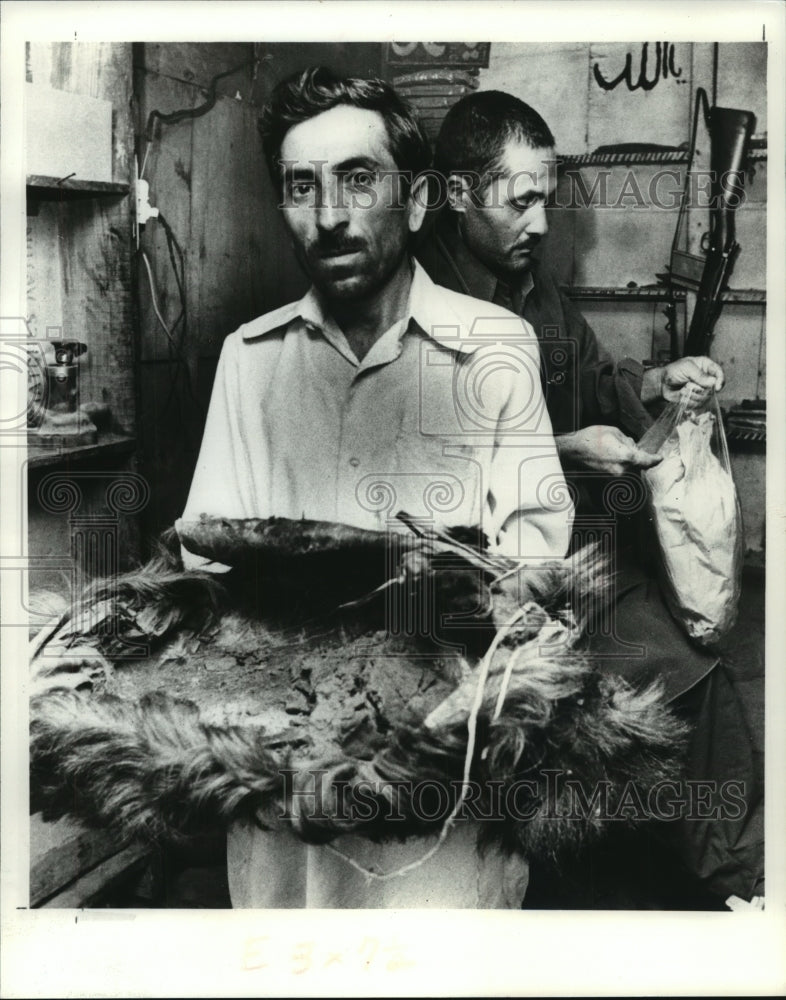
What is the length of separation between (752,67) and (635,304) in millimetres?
604

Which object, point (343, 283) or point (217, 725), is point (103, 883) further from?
point (343, 283)

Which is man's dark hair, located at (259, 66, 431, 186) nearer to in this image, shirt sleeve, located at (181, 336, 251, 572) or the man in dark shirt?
the man in dark shirt

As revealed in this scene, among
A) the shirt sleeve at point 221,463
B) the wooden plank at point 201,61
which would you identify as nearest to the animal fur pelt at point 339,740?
the shirt sleeve at point 221,463

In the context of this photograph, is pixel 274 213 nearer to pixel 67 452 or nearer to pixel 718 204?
pixel 67 452

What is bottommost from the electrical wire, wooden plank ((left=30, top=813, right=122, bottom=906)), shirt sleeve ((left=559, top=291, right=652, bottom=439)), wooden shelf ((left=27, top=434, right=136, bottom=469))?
wooden plank ((left=30, top=813, right=122, bottom=906))

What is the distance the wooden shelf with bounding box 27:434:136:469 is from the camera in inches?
98.0

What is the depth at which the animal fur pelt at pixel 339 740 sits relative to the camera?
2463mm

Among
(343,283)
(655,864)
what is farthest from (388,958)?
(343,283)

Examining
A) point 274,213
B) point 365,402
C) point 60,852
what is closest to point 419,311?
point 365,402

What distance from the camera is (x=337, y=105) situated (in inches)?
96.8

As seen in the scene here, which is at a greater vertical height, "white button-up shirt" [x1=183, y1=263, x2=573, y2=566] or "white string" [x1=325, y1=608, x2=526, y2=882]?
"white button-up shirt" [x1=183, y1=263, x2=573, y2=566]

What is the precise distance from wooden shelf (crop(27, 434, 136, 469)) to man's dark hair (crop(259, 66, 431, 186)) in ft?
2.40

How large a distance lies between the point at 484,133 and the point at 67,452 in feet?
3.94

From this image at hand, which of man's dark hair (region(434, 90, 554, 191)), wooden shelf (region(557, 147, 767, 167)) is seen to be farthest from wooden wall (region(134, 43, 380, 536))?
wooden shelf (region(557, 147, 767, 167))
